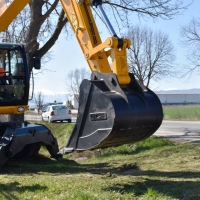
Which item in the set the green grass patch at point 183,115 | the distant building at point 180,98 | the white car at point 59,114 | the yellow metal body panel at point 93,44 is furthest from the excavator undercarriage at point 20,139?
the distant building at point 180,98

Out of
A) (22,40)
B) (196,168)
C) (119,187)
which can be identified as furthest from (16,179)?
(22,40)

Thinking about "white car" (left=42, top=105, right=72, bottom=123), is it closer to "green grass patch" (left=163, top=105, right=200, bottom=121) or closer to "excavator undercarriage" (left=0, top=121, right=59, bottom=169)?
"green grass patch" (left=163, top=105, right=200, bottom=121)

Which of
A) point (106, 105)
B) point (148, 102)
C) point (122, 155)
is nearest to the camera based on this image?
point (106, 105)

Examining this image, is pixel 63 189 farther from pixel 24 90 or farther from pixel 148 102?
pixel 24 90

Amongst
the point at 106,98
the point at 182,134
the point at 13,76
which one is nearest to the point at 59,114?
the point at 182,134

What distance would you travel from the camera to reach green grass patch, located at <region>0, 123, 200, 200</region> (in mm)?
6227

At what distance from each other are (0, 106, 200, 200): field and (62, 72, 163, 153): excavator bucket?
782 millimetres

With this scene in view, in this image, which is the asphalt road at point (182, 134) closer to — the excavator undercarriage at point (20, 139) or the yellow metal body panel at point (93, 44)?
the excavator undercarriage at point (20, 139)

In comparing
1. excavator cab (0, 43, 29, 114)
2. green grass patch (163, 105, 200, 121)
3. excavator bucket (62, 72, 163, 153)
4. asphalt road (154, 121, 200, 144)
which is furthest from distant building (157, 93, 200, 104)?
excavator bucket (62, 72, 163, 153)

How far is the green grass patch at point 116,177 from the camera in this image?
A: 6.23 meters

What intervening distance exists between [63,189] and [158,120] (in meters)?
1.97

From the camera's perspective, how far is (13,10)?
30.3ft

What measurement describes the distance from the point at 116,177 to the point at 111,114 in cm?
235

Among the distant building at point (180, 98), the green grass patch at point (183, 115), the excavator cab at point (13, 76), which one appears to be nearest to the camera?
the excavator cab at point (13, 76)
